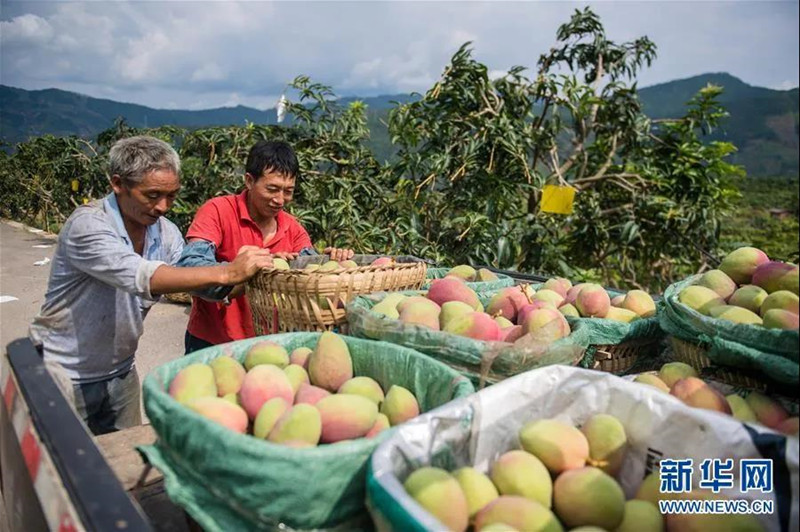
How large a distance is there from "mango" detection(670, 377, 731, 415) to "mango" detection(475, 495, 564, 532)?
17.9 inches

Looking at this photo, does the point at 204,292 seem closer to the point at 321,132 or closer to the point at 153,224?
the point at 153,224

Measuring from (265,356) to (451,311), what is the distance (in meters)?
0.55

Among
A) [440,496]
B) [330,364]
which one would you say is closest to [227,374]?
[330,364]

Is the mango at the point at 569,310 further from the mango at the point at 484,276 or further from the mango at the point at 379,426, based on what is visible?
the mango at the point at 379,426

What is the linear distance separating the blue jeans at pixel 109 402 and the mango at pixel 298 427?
Answer: 1.31 m

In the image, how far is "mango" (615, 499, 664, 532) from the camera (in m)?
0.94

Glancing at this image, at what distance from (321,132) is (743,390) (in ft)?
13.4

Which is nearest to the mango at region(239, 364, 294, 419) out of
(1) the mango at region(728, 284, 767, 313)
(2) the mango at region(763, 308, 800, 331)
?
(2) the mango at region(763, 308, 800, 331)

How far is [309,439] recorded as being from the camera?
105 centimetres

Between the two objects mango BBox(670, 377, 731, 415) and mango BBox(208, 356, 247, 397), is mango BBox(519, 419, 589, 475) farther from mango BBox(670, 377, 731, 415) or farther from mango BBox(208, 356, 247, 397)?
→ mango BBox(208, 356, 247, 397)

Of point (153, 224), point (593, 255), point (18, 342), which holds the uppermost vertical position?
point (153, 224)

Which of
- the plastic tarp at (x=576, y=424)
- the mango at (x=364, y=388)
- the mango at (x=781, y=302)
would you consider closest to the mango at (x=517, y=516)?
the plastic tarp at (x=576, y=424)

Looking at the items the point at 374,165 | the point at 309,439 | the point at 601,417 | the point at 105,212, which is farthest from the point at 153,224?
the point at 374,165

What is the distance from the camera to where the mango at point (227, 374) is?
1.26 m
